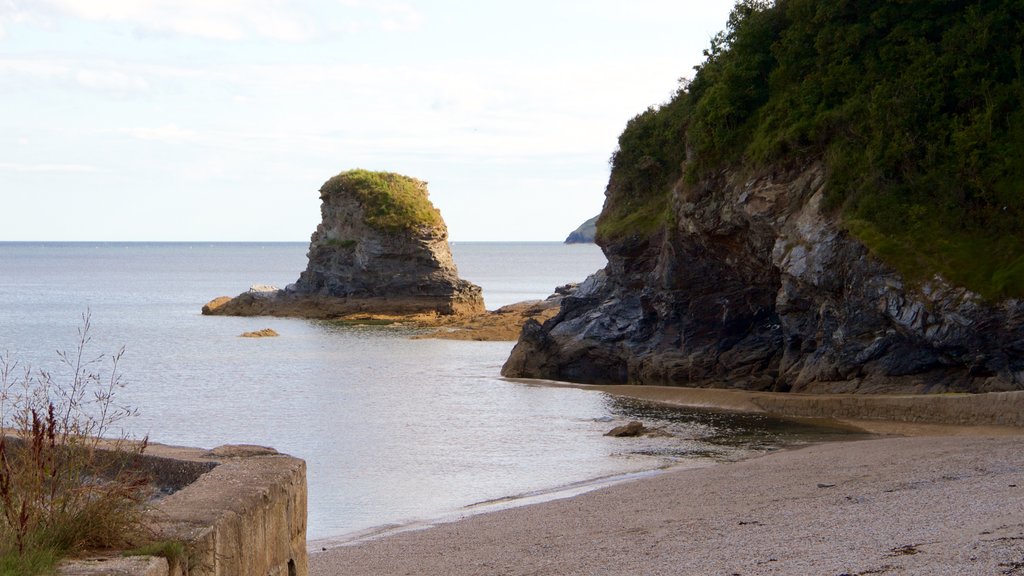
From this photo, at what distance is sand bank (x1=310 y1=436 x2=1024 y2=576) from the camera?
9.48 metres

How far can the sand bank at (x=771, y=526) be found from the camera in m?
9.48

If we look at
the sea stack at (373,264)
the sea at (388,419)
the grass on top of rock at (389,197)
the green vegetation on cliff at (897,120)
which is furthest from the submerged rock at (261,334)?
the green vegetation on cliff at (897,120)

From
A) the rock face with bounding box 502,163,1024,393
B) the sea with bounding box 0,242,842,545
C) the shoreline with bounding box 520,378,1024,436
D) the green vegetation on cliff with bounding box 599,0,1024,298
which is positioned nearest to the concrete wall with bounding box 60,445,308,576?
the sea with bounding box 0,242,842,545

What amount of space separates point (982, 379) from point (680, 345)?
10.2 meters

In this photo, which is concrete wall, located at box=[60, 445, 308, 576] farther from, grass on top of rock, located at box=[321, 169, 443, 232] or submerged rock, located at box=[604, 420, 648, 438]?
grass on top of rock, located at box=[321, 169, 443, 232]

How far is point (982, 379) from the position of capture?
920 inches

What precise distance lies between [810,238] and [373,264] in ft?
148

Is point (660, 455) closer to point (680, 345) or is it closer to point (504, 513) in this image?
point (504, 513)

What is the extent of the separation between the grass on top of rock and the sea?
39.6 feet

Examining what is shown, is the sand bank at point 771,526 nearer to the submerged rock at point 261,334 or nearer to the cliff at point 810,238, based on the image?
the cliff at point 810,238

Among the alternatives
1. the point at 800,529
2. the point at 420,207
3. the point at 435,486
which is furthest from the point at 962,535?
the point at 420,207

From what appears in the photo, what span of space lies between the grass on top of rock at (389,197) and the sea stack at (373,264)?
64 millimetres

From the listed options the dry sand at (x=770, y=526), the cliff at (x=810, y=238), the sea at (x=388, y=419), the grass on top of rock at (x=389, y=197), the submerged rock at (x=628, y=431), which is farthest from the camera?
the grass on top of rock at (x=389, y=197)

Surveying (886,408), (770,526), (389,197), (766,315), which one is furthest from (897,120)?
(389,197)
